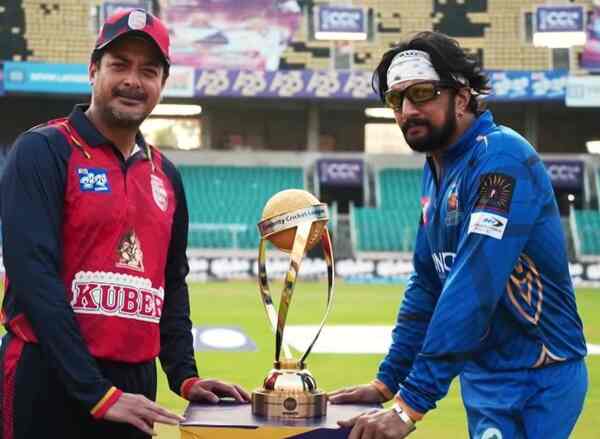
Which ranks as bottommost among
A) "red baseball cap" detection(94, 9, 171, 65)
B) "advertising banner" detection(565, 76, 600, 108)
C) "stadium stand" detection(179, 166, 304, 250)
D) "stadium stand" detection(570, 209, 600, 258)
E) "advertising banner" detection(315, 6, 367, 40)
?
"stadium stand" detection(570, 209, 600, 258)

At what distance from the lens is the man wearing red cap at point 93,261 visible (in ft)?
8.77

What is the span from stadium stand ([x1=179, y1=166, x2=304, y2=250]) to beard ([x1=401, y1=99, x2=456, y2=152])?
23822 millimetres

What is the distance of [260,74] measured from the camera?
29672mm

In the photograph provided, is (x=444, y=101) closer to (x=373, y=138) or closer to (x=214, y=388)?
(x=214, y=388)

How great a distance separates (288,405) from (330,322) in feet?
39.3

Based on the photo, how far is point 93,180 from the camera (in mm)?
2855

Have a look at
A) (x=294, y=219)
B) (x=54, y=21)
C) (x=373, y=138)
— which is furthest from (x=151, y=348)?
→ (x=373, y=138)

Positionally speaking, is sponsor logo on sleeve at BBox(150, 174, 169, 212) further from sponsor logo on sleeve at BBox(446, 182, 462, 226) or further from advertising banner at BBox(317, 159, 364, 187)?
advertising banner at BBox(317, 159, 364, 187)

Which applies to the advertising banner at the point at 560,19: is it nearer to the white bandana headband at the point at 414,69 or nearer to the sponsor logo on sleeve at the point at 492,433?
the white bandana headband at the point at 414,69

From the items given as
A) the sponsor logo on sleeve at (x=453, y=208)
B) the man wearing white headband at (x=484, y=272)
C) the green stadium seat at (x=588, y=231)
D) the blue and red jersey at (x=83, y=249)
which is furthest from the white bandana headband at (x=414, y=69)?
the green stadium seat at (x=588, y=231)

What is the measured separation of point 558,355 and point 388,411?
543 mm

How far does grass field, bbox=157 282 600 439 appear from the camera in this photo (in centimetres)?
779

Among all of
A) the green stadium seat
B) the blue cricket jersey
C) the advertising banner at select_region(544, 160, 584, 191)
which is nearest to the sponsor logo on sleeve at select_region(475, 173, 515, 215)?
the blue cricket jersey

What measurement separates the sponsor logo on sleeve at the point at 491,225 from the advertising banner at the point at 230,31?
91.8 ft
